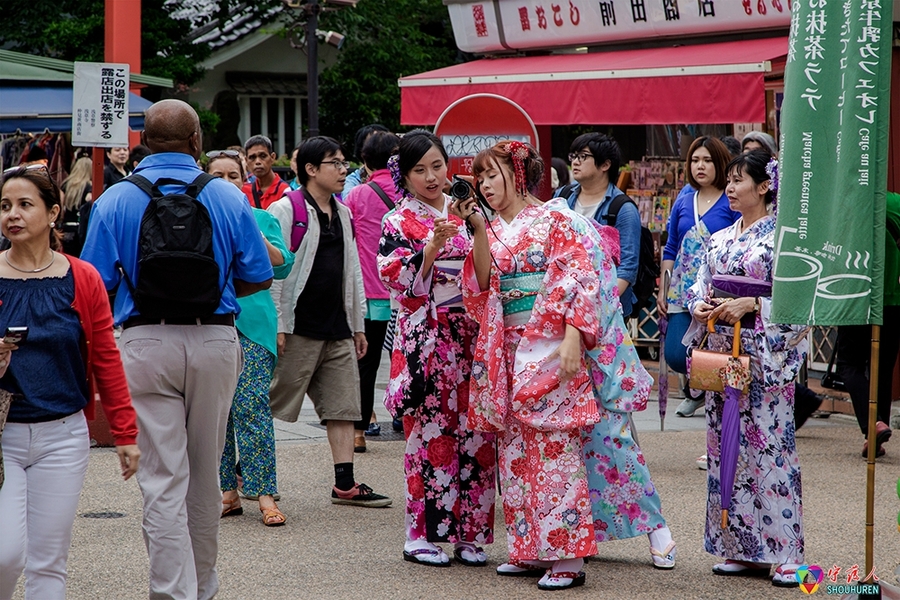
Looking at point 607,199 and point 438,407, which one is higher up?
point 607,199

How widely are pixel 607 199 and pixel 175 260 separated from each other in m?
3.26

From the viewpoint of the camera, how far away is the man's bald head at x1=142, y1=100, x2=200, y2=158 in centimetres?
422

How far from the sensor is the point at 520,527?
4.98 meters

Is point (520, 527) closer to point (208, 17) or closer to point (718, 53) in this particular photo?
point (718, 53)

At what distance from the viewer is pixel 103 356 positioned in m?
3.82

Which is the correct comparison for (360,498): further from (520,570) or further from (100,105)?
(100,105)

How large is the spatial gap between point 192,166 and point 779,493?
8.93ft

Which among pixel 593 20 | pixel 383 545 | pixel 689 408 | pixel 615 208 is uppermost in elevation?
pixel 593 20

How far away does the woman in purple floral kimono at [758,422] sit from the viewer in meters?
4.98

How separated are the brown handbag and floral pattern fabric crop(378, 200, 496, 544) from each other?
95 cm

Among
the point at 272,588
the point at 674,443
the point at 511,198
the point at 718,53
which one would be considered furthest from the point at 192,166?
the point at 718,53

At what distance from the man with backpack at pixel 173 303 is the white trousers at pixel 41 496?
0.48 m

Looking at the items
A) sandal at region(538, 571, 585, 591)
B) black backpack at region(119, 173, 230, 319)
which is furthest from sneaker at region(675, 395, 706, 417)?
black backpack at region(119, 173, 230, 319)

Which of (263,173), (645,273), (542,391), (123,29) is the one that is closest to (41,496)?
(542,391)
